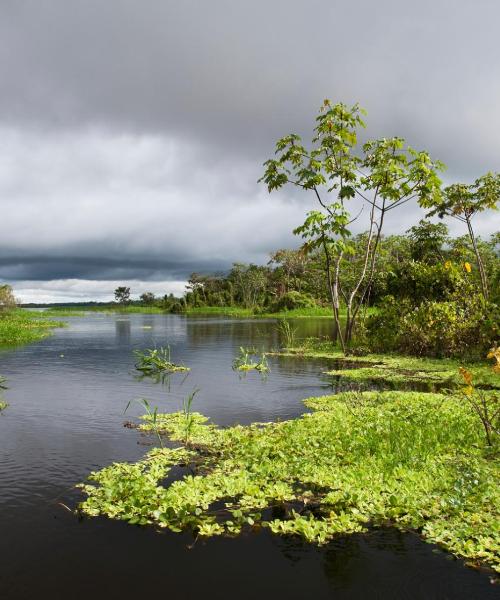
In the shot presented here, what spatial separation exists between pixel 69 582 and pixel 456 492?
5.47 m

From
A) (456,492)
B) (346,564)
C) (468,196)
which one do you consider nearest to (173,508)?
(346,564)

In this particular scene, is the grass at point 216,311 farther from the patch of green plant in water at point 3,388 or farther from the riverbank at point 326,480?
the riverbank at point 326,480

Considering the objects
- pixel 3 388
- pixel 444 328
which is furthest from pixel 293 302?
pixel 3 388

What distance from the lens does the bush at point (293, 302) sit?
85.4 metres

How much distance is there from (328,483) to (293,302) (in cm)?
7772

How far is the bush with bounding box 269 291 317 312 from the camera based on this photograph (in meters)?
A: 85.4

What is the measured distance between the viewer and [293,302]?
85375mm

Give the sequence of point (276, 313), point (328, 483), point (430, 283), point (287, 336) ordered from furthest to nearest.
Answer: point (276, 313)
point (287, 336)
point (430, 283)
point (328, 483)

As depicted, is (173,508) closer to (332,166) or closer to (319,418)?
(319,418)

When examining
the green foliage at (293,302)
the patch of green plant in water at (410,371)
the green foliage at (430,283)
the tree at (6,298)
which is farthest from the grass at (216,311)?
the patch of green plant in water at (410,371)

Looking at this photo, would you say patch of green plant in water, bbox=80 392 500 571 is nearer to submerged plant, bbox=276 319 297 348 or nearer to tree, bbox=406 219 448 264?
submerged plant, bbox=276 319 297 348

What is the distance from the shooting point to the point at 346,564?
237 inches

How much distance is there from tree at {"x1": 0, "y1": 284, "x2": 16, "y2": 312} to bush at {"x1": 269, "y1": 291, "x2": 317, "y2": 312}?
43432 mm

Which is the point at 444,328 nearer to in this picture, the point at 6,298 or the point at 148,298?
the point at 6,298
